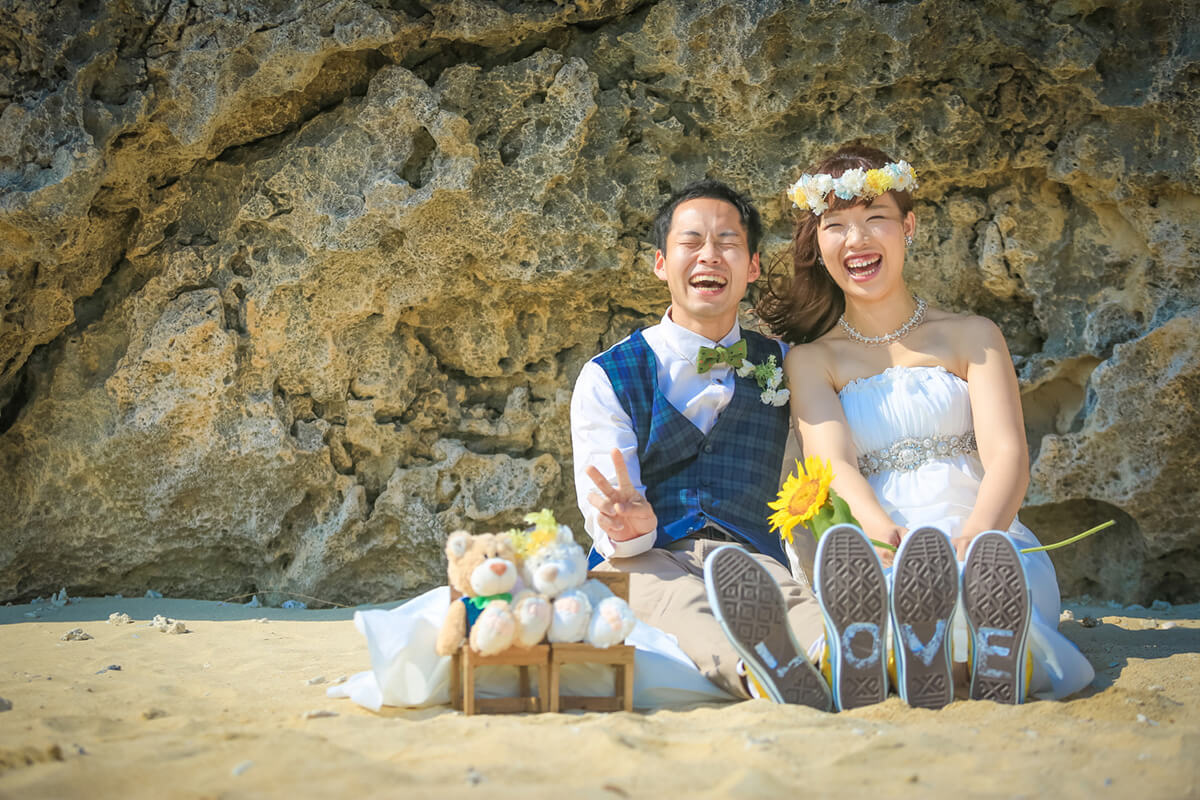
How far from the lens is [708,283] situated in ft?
12.6

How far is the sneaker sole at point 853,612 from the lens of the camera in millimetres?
2721

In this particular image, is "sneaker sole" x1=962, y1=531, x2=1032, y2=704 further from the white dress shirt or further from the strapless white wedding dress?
the white dress shirt

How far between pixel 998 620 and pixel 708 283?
165 centimetres

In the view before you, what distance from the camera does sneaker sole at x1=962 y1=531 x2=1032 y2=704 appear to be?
2785 mm

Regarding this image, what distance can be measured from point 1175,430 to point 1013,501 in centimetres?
158

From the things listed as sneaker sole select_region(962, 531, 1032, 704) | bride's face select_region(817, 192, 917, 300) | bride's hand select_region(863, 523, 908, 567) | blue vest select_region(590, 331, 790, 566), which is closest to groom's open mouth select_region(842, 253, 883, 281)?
bride's face select_region(817, 192, 917, 300)

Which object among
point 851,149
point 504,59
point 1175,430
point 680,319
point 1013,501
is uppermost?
point 504,59

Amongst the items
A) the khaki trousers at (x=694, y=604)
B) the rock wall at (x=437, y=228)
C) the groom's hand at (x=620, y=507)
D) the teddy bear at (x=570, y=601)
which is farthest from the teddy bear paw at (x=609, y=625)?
the rock wall at (x=437, y=228)

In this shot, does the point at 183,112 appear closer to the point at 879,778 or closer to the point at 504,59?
the point at 504,59

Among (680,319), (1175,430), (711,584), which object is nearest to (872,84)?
(680,319)

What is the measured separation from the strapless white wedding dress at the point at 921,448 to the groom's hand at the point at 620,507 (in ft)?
2.87

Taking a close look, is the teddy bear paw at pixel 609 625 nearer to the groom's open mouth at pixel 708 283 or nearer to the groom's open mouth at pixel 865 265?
the groom's open mouth at pixel 708 283


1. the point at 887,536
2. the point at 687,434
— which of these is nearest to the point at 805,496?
the point at 887,536

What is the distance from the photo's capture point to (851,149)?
3828 mm
